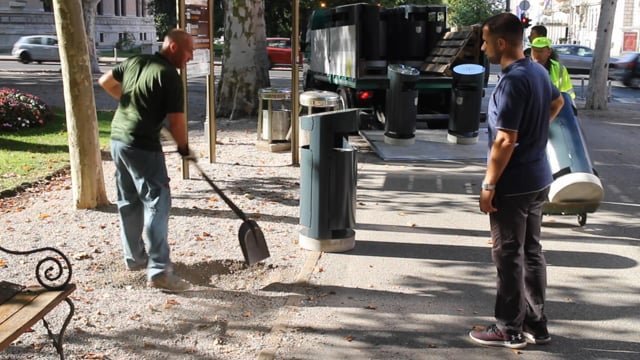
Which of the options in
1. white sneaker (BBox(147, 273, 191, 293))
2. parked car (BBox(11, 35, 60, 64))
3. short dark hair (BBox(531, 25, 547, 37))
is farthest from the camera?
parked car (BBox(11, 35, 60, 64))

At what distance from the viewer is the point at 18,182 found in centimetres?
861

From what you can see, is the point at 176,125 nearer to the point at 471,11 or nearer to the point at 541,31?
the point at 541,31

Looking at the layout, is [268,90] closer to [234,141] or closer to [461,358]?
[234,141]

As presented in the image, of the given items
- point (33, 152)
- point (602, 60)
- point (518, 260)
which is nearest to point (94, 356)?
point (518, 260)

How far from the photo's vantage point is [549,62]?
7.13m

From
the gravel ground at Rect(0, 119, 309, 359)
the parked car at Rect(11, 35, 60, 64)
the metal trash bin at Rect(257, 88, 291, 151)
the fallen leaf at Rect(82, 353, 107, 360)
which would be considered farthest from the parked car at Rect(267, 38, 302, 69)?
the fallen leaf at Rect(82, 353, 107, 360)

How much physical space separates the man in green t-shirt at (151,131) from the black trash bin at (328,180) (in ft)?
4.18

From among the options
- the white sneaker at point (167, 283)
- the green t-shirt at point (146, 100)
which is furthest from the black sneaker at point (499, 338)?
the green t-shirt at point (146, 100)

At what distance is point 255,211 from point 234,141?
5229mm

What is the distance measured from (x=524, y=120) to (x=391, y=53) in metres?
11.4

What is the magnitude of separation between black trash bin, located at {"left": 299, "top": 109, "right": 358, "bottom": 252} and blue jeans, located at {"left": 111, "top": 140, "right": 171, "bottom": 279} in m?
1.34

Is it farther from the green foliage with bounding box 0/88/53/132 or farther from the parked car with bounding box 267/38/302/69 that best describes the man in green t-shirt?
the parked car with bounding box 267/38/302/69

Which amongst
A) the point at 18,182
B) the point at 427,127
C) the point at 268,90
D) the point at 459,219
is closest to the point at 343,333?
the point at 459,219

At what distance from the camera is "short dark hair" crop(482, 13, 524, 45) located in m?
3.82
